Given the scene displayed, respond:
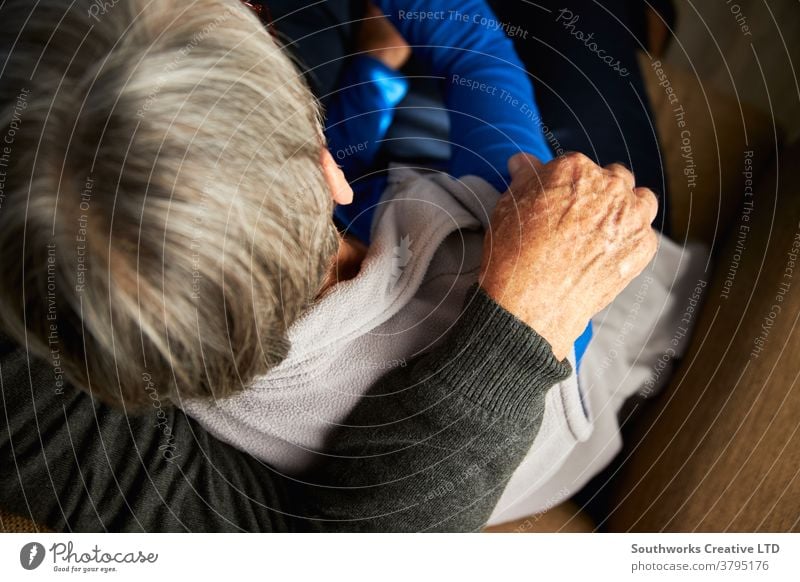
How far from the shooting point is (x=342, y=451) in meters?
0.35

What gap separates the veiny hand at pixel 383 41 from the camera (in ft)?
1.45

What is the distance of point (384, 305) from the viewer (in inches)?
13.5

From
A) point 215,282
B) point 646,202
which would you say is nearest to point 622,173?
point 646,202

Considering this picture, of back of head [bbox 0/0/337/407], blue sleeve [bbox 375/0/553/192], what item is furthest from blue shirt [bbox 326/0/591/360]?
back of head [bbox 0/0/337/407]

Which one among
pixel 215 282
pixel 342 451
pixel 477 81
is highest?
pixel 477 81

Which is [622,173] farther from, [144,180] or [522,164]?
[144,180]

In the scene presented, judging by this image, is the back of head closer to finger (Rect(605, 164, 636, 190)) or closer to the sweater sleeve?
the sweater sleeve

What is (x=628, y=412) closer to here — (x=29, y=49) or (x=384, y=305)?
(x=384, y=305)

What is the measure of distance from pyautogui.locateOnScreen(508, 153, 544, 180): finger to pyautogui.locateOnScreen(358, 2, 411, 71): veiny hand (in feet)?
0.39

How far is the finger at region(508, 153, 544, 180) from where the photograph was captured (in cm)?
37

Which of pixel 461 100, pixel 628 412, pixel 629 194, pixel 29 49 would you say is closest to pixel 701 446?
pixel 628 412

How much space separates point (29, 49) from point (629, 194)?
1.04ft

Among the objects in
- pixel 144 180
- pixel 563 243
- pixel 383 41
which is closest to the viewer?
pixel 144 180

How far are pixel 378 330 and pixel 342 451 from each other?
0.23ft
